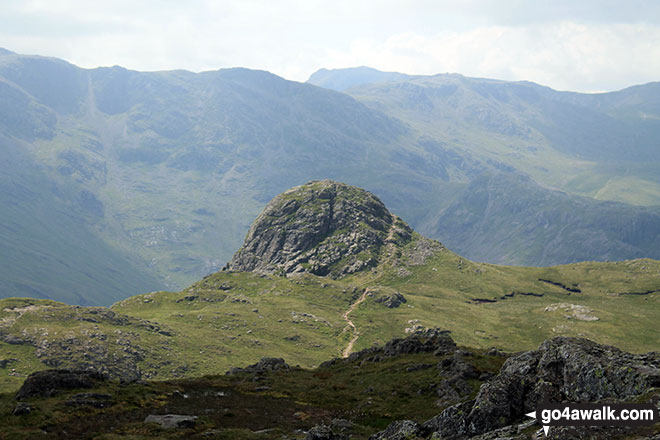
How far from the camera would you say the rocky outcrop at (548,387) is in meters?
32.0

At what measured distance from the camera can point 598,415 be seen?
29516 millimetres

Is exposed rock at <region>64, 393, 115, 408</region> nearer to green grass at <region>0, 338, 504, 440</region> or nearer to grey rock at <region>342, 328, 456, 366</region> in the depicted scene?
green grass at <region>0, 338, 504, 440</region>

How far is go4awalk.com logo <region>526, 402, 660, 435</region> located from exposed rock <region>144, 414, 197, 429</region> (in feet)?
123

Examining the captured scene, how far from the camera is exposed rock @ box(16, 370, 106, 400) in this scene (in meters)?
63.8

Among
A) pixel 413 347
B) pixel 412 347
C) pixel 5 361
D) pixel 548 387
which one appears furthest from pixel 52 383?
pixel 5 361

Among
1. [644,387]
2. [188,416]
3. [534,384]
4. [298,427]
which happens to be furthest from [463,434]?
[188,416]

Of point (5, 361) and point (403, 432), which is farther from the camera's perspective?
point (5, 361)

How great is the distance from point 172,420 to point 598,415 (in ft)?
147

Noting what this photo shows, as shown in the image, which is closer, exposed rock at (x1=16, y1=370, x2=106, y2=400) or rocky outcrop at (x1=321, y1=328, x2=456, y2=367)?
exposed rock at (x1=16, y1=370, x2=106, y2=400)

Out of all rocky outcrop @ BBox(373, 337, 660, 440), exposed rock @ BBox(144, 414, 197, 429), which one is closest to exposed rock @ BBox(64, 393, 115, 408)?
exposed rock @ BBox(144, 414, 197, 429)

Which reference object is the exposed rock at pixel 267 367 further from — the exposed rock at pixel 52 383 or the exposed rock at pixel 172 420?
the exposed rock at pixel 172 420

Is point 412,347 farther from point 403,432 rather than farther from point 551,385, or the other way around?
point 551,385

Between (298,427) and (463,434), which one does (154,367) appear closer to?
(298,427)

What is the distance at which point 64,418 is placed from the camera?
177 feet
